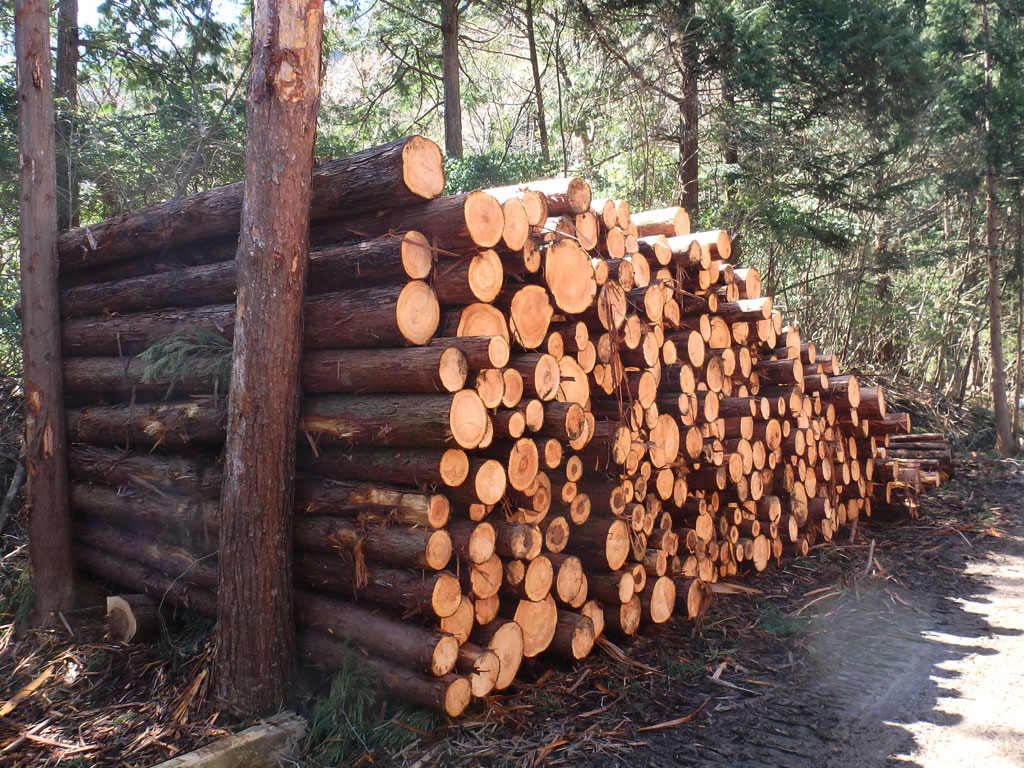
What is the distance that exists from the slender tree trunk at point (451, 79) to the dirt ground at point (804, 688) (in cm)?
944

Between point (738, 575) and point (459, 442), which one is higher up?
point (459, 442)

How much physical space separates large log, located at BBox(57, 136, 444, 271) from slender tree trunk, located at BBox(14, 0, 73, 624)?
1.18ft

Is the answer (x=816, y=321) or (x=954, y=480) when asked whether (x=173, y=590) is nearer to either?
(x=954, y=480)

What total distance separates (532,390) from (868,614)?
3.12 metres

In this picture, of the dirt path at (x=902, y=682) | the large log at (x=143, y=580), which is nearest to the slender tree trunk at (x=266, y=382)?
the large log at (x=143, y=580)

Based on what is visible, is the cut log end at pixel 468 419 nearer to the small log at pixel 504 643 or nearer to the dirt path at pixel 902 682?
the small log at pixel 504 643

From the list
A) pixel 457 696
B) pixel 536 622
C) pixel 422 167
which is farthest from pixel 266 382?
pixel 536 622

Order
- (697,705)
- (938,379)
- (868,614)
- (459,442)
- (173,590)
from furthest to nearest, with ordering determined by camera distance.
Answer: (938,379) < (868,614) < (173,590) < (697,705) < (459,442)

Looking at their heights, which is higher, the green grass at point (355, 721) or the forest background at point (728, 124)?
the forest background at point (728, 124)

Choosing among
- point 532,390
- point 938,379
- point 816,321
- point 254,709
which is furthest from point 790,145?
point 254,709

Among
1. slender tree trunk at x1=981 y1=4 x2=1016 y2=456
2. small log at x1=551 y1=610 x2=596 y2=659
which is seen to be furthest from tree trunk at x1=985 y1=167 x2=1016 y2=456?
small log at x1=551 y1=610 x2=596 y2=659

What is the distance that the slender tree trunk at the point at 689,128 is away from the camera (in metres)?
11.2

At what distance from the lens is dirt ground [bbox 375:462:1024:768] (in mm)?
3469

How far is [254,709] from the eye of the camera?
378cm
